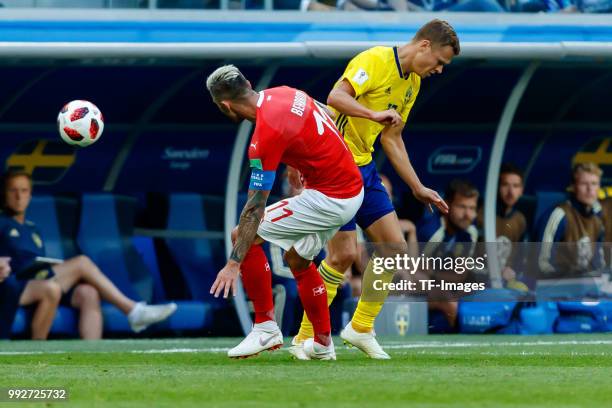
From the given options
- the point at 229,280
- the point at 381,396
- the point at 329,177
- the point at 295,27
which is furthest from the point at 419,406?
the point at 295,27

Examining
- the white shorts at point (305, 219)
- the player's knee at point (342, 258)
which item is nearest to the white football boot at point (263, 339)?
the white shorts at point (305, 219)

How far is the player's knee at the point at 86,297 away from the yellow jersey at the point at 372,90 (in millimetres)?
4243

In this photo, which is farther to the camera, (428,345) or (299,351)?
(428,345)

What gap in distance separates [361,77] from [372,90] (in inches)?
6.5

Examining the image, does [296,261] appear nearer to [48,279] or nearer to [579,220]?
[48,279]

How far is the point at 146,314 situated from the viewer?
12219mm

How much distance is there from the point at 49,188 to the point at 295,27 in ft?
8.29

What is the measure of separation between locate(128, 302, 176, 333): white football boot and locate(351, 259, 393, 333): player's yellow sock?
4.30m

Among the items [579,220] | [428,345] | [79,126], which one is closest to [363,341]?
[428,345]

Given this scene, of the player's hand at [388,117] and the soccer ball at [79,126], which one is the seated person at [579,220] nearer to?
the soccer ball at [79,126]

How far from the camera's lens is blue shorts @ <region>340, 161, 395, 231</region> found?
823 centimetres

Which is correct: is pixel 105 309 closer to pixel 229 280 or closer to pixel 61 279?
pixel 61 279

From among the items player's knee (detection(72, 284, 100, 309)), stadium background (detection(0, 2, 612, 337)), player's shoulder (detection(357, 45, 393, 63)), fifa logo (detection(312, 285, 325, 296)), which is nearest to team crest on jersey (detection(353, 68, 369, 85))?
player's shoulder (detection(357, 45, 393, 63))

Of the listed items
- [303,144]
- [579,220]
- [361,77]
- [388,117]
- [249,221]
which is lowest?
[249,221]
